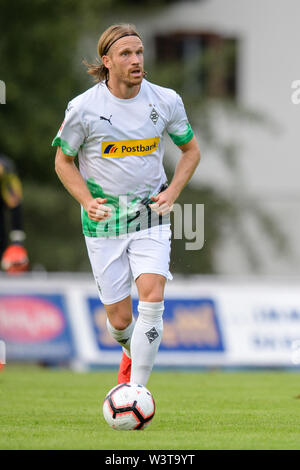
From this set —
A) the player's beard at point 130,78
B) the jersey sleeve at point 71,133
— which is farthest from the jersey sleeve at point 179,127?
the jersey sleeve at point 71,133

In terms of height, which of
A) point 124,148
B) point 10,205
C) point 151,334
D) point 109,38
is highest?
point 109,38

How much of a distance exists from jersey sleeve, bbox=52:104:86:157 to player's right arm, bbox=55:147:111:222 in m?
0.06

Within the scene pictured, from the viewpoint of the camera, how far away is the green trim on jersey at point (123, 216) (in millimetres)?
7887

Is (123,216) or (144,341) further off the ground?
(123,216)

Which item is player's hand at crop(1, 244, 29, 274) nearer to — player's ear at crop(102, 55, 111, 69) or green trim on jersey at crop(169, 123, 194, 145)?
green trim on jersey at crop(169, 123, 194, 145)

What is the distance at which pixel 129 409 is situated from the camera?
7152mm

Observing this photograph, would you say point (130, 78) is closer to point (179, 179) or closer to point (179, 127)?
point (179, 127)

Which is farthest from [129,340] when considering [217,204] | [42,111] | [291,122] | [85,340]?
[291,122]

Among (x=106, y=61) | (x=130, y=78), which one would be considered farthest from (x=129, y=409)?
(x=106, y=61)

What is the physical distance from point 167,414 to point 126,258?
130 cm

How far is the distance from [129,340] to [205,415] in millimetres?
816

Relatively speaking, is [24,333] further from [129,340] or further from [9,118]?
[9,118]

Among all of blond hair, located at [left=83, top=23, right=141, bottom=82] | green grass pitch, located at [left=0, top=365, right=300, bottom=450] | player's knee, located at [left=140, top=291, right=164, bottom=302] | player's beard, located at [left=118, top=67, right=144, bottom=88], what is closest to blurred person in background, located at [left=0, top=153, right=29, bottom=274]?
green grass pitch, located at [left=0, top=365, right=300, bottom=450]
